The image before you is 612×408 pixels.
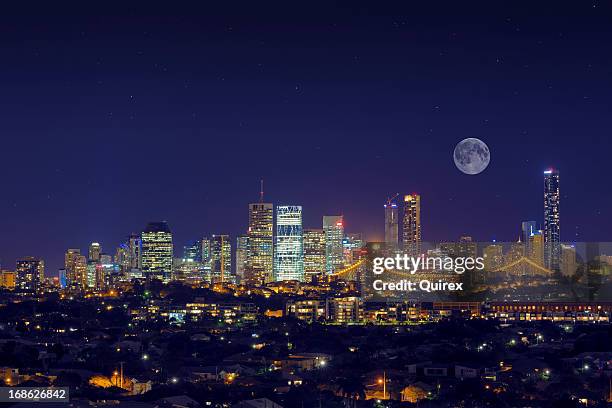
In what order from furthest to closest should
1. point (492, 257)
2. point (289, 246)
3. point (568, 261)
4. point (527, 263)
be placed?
point (289, 246), point (527, 263), point (492, 257), point (568, 261)

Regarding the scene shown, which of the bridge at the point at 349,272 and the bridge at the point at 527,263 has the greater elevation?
the bridge at the point at 349,272

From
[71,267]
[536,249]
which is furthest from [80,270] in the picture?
[536,249]

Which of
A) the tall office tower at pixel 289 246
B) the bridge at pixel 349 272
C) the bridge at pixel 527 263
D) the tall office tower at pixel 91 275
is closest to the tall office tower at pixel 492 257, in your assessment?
the bridge at pixel 527 263

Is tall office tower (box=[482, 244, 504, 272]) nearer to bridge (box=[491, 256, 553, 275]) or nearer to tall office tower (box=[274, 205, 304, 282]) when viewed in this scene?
bridge (box=[491, 256, 553, 275])

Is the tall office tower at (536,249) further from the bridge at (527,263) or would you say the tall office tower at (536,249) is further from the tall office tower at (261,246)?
the tall office tower at (261,246)

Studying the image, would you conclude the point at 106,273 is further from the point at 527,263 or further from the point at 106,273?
the point at 527,263

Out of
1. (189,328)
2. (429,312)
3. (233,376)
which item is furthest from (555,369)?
(429,312)

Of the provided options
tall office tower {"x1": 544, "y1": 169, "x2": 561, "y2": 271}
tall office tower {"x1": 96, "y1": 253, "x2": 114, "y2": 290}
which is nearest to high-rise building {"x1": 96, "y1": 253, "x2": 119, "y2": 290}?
tall office tower {"x1": 96, "y1": 253, "x2": 114, "y2": 290}
